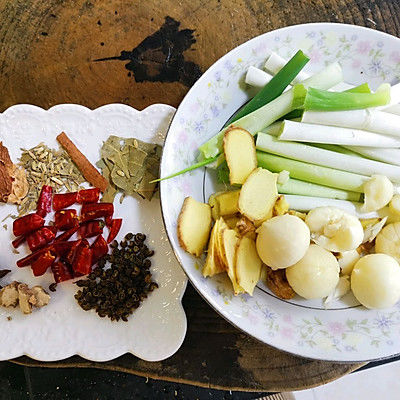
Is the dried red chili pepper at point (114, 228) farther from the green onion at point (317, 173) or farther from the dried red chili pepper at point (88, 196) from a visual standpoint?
the green onion at point (317, 173)

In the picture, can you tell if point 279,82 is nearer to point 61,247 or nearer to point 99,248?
point 99,248

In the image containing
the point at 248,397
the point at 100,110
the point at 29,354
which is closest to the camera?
the point at 29,354

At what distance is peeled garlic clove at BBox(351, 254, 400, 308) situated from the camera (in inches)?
53.6

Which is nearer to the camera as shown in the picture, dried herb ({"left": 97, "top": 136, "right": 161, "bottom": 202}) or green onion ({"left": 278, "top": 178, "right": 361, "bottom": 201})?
green onion ({"left": 278, "top": 178, "right": 361, "bottom": 201})

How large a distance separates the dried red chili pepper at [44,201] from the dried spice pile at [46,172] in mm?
23

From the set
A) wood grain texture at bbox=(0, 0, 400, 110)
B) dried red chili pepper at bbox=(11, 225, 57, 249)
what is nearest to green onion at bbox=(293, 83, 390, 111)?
wood grain texture at bbox=(0, 0, 400, 110)

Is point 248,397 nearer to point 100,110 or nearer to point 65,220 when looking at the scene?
point 65,220

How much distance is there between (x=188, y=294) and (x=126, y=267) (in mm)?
245

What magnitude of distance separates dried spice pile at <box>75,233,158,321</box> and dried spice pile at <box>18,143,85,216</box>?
0.30 m

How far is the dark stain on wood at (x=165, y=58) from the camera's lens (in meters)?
1.78

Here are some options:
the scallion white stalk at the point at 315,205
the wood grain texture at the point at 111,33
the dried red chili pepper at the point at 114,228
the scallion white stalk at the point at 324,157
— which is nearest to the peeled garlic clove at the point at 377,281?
the scallion white stalk at the point at 315,205

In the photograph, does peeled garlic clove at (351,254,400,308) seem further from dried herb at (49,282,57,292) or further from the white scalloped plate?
dried herb at (49,282,57,292)

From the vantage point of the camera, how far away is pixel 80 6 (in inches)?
71.6

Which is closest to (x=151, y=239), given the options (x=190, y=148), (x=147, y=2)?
(x=190, y=148)
